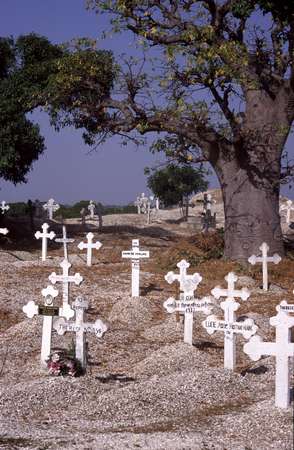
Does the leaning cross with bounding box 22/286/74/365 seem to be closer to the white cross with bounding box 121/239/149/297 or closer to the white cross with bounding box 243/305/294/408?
the white cross with bounding box 243/305/294/408

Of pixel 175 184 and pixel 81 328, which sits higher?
pixel 175 184

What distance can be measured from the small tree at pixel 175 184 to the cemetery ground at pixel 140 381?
1196 inches

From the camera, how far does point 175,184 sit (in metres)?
49.8

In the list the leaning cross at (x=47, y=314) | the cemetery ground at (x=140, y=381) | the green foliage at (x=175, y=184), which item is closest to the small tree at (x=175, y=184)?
the green foliage at (x=175, y=184)

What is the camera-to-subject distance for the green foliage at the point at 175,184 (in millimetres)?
49250

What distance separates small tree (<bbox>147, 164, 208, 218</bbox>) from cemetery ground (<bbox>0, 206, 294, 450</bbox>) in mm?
A: 30367

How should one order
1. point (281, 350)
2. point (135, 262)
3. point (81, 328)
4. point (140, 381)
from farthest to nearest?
point (135, 262)
point (81, 328)
point (140, 381)
point (281, 350)

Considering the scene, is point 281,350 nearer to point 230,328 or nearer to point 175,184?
point 230,328

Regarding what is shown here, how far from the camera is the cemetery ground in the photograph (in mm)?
6934

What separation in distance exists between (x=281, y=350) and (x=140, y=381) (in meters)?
2.13

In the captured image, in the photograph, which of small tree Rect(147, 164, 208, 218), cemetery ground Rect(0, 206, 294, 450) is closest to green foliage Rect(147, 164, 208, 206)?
small tree Rect(147, 164, 208, 218)

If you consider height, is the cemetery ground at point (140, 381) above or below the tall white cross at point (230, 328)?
below

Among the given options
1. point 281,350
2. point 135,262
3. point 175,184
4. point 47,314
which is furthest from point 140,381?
point 175,184

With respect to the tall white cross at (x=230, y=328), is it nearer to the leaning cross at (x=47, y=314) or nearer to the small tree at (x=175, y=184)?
the leaning cross at (x=47, y=314)
